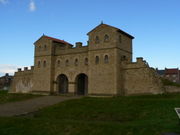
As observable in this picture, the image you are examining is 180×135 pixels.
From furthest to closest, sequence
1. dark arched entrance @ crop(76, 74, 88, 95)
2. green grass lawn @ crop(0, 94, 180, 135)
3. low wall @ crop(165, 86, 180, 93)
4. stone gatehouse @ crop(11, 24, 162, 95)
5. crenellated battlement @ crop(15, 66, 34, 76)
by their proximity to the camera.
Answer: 1. crenellated battlement @ crop(15, 66, 34, 76)
2. dark arched entrance @ crop(76, 74, 88, 95)
3. stone gatehouse @ crop(11, 24, 162, 95)
4. low wall @ crop(165, 86, 180, 93)
5. green grass lawn @ crop(0, 94, 180, 135)

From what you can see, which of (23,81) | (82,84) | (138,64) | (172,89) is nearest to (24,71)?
(23,81)

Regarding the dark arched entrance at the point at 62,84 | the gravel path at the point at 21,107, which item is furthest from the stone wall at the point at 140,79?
the dark arched entrance at the point at 62,84

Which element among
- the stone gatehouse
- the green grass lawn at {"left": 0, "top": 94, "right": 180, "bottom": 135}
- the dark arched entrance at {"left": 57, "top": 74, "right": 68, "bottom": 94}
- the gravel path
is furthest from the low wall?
the dark arched entrance at {"left": 57, "top": 74, "right": 68, "bottom": 94}

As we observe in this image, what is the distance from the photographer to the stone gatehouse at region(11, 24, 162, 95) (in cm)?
3195

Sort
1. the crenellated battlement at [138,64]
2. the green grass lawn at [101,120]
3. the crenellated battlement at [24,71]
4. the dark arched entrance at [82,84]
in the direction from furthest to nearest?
the crenellated battlement at [24,71]
the dark arched entrance at [82,84]
the crenellated battlement at [138,64]
the green grass lawn at [101,120]

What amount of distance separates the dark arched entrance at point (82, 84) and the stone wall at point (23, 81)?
12.3m

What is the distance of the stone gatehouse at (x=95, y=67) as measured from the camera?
32.0 m

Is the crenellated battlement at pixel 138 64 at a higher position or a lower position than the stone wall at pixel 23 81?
higher

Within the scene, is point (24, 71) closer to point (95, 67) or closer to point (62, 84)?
point (62, 84)

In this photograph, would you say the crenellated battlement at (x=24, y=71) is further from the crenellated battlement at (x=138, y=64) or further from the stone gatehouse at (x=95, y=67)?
the crenellated battlement at (x=138, y=64)

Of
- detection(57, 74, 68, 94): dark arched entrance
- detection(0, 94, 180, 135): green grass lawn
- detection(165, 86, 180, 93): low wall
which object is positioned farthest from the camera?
detection(57, 74, 68, 94): dark arched entrance

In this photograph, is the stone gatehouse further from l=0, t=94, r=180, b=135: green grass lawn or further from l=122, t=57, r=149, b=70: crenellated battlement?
l=0, t=94, r=180, b=135: green grass lawn

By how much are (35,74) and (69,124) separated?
30958 millimetres

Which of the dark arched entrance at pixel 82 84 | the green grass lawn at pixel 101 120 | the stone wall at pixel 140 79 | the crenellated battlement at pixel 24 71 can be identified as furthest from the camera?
the crenellated battlement at pixel 24 71
